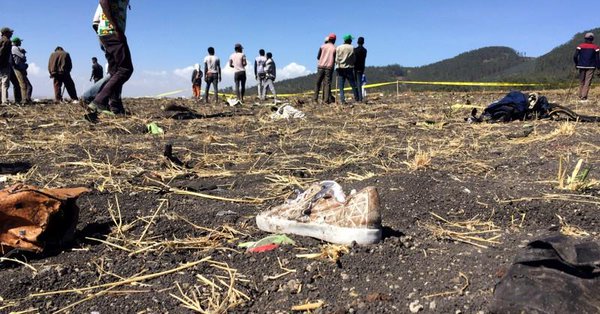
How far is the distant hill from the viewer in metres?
69.6

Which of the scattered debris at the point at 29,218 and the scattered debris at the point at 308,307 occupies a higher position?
the scattered debris at the point at 29,218

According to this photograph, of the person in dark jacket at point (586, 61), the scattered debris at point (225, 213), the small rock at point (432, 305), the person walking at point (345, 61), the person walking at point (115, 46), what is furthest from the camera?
the person in dark jacket at point (586, 61)

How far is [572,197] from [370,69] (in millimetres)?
88493

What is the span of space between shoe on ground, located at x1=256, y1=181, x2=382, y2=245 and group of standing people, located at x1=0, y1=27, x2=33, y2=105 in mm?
9985

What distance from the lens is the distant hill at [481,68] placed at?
6962cm

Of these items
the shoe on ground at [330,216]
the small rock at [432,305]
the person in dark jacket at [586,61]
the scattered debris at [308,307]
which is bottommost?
the scattered debris at [308,307]

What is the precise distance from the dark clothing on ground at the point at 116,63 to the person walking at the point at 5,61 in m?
5.06

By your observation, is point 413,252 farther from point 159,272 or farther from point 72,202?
point 72,202

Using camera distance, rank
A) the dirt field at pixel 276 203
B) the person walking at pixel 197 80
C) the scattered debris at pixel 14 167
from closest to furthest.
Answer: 1. the dirt field at pixel 276 203
2. the scattered debris at pixel 14 167
3. the person walking at pixel 197 80

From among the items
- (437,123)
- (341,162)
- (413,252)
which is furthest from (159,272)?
(437,123)

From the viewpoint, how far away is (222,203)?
274 cm

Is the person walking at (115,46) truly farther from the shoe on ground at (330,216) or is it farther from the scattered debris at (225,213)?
the shoe on ground at (330,216)

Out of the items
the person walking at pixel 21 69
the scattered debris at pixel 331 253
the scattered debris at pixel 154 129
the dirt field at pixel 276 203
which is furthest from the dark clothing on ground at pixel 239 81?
the scattered debris at pixel 331 253

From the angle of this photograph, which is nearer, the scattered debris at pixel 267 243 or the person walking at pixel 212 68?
the scattered debris at pixel 267 243
